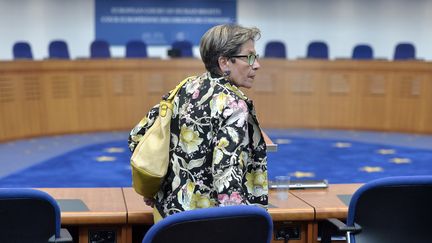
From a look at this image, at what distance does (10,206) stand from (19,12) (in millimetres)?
9548

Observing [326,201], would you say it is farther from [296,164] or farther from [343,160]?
[343,160]

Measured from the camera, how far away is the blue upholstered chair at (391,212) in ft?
7.25

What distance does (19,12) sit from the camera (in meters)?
10.9

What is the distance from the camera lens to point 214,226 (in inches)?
68.6

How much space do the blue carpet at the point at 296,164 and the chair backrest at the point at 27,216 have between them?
11.3 ft

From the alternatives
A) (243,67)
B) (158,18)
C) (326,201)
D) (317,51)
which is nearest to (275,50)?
(317,51)

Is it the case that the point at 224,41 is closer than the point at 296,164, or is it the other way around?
the point at 224,41

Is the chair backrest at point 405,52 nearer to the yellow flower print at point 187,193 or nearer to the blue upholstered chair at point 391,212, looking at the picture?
the blue upholstered chair at point 391,212

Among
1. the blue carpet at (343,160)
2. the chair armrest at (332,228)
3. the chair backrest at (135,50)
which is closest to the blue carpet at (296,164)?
the blue carpet at (343,160)

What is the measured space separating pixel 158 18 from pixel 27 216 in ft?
32.0

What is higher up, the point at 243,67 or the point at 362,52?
the point at 243,67

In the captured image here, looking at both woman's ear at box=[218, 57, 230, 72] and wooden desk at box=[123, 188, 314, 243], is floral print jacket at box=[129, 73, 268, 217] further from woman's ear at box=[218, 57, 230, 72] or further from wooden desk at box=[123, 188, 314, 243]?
wooden desk at box=[123, 188, 314, 243]

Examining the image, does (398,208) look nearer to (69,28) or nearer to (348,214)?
(348,214)

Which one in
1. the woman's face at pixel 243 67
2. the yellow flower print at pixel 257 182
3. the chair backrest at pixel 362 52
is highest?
the woman's face at pixel 243 67
